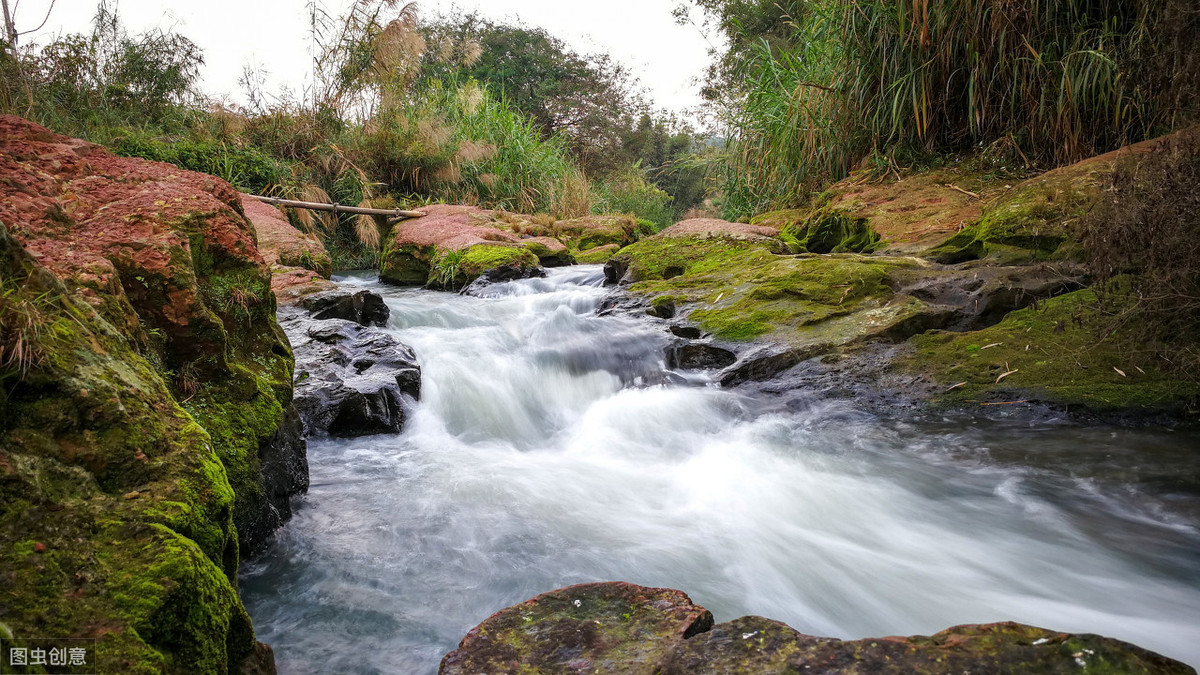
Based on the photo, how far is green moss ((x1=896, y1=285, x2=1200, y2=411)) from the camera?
360 centimetres

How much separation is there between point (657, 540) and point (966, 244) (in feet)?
12.9

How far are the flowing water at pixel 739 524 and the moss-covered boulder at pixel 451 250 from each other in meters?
4.06

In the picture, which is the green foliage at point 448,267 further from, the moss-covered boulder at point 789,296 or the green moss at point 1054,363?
the green moss at point 1054,363

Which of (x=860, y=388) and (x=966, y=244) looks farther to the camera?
(x=966, y=244)

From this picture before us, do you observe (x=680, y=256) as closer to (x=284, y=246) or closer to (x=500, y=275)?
(x=500, y=275)

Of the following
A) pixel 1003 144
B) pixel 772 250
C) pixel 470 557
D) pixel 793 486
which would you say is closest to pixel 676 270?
pixel 772 250

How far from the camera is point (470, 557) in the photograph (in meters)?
2.84

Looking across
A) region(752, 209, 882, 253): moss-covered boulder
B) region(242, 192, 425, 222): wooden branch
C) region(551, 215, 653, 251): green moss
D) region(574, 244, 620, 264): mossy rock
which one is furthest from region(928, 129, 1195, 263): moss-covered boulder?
region(242, 192, 425, 222): wooden branch

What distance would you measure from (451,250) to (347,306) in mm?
3241

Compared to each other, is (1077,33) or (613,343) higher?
(1077,33)

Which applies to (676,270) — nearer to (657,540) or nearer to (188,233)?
(657,540)

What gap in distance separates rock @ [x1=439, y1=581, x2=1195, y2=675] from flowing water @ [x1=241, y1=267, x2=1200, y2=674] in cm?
73

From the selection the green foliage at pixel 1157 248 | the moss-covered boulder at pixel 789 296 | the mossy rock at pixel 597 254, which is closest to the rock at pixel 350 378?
the moss-covered boulder at pixel 789 296

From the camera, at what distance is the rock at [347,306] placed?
5.65 metres
